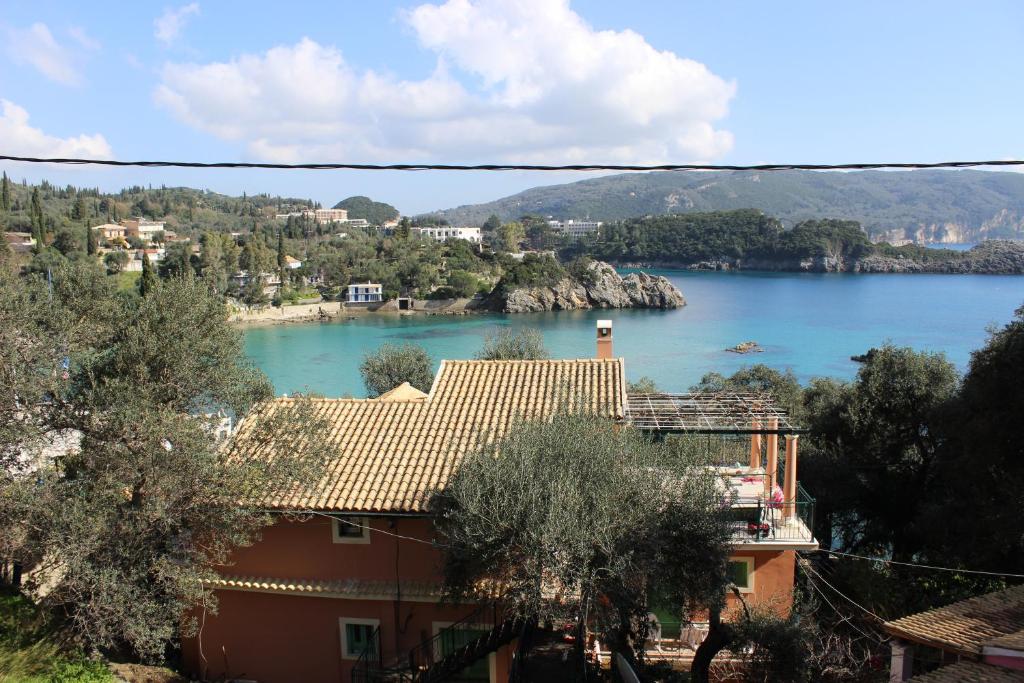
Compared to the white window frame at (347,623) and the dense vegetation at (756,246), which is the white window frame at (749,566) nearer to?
the white window frame at (347,623)

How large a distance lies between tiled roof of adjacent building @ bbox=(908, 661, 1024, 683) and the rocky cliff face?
87111 mm

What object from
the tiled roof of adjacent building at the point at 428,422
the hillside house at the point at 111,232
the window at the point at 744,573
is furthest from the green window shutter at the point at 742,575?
the hillside house at the point at 111,232

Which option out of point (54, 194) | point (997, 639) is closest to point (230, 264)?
point (54, 194)

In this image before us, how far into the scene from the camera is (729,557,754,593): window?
388 inches

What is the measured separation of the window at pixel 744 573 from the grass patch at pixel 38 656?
7607 mm

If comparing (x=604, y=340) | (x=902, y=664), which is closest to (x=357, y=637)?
(x=902, y=664)

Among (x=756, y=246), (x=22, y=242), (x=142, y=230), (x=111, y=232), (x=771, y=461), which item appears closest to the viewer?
(x=771, y=461)

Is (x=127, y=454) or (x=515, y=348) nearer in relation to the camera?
(x=127, y=454)

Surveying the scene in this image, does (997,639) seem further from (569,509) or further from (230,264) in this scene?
(230,264)

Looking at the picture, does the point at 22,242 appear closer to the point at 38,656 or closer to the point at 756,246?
the point at 38,656

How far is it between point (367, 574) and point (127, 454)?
138 inches

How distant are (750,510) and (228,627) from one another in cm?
727

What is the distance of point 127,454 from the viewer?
8.30m

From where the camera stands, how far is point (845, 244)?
480ft
